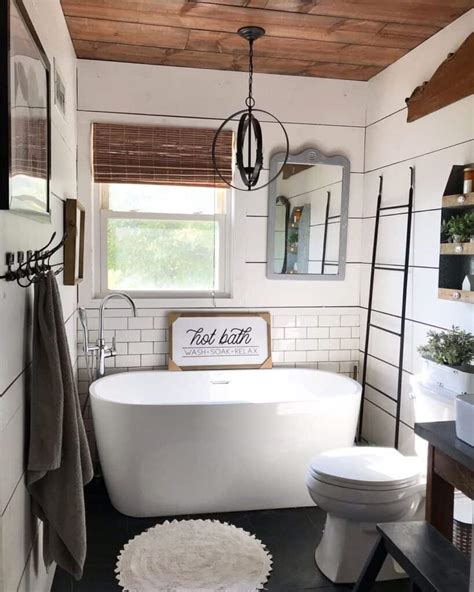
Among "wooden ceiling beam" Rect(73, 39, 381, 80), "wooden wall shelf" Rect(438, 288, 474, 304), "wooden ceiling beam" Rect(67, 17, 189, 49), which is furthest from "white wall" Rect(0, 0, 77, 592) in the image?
"wooden wall shelf" Rect(438, 288, 474, 304)

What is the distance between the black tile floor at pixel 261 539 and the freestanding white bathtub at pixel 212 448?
7 cm

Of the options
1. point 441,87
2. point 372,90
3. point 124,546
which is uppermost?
point 372,90

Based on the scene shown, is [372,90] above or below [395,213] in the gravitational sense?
above

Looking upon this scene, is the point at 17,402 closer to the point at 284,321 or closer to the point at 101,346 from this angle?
the point at 101,346

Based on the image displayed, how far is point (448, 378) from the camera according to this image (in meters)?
2.41

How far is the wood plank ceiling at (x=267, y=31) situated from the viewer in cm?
252

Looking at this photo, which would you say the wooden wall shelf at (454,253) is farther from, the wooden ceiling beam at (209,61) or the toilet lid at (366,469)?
the wooden ceiling beam at (209,61)

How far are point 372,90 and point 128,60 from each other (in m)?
1.61

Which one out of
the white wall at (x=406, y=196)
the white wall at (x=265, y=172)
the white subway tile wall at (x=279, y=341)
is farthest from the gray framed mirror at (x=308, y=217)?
the white subway tile wall at (x=279, y=341)

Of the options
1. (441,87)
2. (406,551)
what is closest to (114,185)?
(441,87)

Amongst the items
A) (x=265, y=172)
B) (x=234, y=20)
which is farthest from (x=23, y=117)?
(x=265, y=172)

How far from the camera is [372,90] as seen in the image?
357cm

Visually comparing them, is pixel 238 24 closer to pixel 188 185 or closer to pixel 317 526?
pixel 188 185

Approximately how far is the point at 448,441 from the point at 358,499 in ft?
2.36
